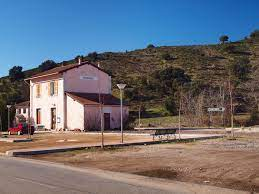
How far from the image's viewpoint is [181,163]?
16.1m

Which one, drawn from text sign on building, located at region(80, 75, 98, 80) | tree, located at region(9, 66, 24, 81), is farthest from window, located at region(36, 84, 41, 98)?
tree, located at region(9, 66, 24, 81)

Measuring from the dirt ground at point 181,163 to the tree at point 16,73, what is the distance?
233ft

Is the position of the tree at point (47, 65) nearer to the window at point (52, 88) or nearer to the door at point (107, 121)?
the window at point (52, 88)

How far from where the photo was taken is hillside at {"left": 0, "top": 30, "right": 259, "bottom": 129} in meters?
71.6

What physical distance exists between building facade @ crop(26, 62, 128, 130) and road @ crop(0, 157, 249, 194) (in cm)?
Result: 2856

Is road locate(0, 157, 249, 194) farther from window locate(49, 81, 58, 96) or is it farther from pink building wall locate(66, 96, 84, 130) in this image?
window locate(49, 81, 58, 96)

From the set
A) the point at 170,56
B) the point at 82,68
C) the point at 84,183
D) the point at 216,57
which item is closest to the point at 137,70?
the point at 170,56

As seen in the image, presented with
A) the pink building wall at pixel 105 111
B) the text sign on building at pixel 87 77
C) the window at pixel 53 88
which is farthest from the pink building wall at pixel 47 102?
the pink building wall at pixel 105 111

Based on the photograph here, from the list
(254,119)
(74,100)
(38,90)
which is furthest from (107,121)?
(254,119)

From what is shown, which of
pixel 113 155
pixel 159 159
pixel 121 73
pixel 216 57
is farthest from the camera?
pixel 216 57

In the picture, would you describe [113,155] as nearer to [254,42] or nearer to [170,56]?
[170,56]

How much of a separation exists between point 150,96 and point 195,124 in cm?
2549

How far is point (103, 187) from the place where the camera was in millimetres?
11477

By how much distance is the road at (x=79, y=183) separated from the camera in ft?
35.8
